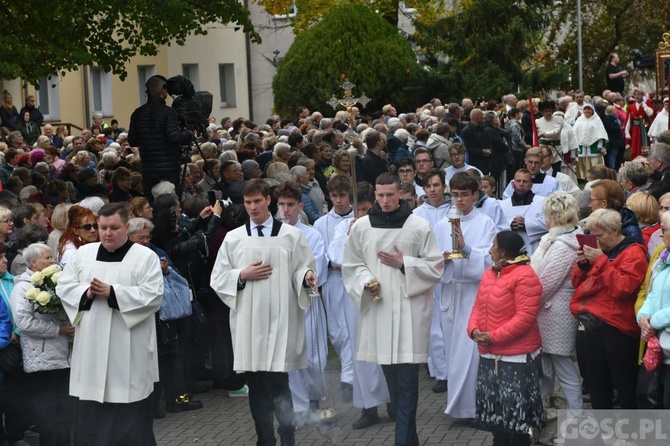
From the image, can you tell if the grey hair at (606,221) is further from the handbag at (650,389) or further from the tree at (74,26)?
the tree at (74,26)

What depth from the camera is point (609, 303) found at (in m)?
8.69

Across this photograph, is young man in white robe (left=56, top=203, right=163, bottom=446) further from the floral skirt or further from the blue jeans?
the floral skirt

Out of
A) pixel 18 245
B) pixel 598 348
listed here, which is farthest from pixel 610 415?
pixel 18 245

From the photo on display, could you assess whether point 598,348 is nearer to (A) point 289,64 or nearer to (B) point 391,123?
(B) point 391,123

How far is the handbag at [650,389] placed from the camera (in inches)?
323

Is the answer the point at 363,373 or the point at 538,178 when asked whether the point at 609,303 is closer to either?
the point at 363,373

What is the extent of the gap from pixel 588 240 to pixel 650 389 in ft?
3.62

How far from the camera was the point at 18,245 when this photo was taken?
10.1m

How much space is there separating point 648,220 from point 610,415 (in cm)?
187

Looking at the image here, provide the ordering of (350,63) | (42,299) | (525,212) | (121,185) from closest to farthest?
(42,299) → (525,212) → (121,185) → (350,63)

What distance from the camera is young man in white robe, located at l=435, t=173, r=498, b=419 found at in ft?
31.8

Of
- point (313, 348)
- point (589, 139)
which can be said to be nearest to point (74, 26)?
point (313, 348)

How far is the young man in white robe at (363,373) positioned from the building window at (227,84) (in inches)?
1349

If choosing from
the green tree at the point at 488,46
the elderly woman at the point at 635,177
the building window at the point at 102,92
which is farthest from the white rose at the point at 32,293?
the building window at the point at 102,92
